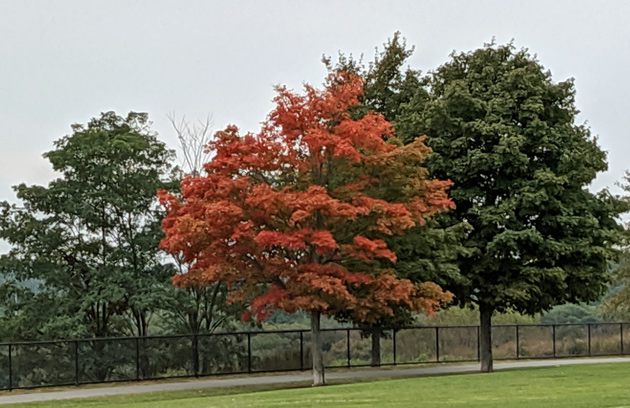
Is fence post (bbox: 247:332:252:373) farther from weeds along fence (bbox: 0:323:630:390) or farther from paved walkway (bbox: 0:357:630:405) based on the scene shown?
paved walkway (bbox: 0:357:630:405)

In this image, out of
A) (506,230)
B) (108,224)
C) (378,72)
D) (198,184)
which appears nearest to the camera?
(198,184)

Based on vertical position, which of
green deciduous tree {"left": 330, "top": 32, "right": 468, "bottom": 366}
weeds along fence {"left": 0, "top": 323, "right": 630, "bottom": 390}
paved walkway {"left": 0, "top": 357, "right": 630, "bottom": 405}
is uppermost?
green deciduous tree {"left": 330, "top": 32, "right": 468, "bottom": 366}

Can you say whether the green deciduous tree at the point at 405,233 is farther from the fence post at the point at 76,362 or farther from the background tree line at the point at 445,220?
the fence post at the point at 76,362

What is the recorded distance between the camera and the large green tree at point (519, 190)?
99.6 ft

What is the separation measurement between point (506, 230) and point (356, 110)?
341 inches

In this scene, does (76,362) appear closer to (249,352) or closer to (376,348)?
(249,352)

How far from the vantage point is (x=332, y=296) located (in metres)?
26.8

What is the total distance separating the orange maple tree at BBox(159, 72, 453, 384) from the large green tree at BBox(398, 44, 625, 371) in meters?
3.89

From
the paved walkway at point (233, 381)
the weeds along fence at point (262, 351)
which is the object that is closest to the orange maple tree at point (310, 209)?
the paved walkway at point (233, 381)

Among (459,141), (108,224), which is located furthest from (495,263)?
(108,224)

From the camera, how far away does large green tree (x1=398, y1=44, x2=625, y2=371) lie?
99.6 ft

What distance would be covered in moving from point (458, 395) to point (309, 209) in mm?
7935

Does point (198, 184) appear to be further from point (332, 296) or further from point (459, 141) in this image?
point (459, 141)

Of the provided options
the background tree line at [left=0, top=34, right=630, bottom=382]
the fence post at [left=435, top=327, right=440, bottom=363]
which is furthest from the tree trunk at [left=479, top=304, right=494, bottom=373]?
the fence post at [left=435, top=327, right=440, bottom=363]
